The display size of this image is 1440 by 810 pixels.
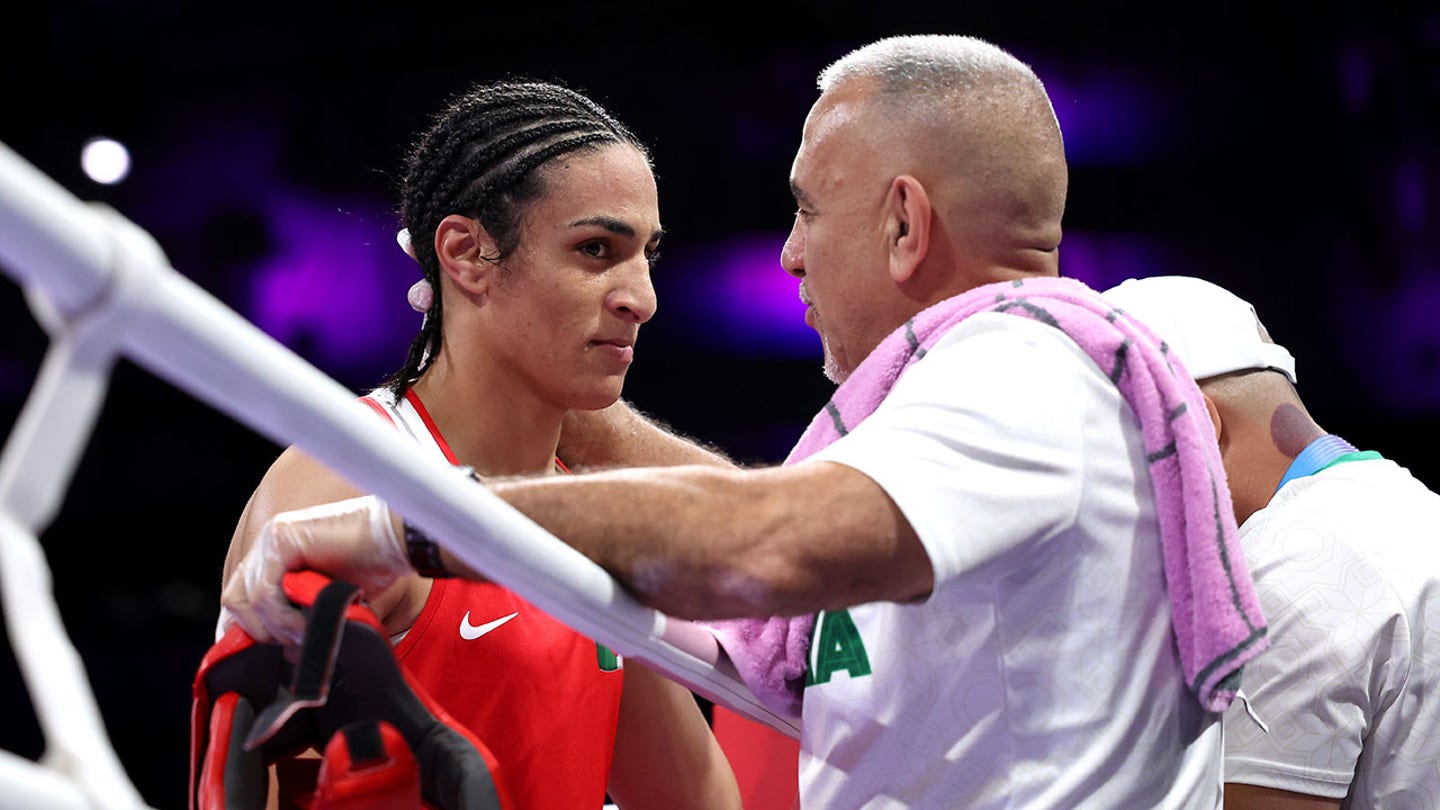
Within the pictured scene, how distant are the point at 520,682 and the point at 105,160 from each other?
2.84 m

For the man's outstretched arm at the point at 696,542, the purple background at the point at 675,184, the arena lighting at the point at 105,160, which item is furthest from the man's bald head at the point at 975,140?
the arena lighting at the point at 105,160

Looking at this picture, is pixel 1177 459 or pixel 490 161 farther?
pixel 490 161

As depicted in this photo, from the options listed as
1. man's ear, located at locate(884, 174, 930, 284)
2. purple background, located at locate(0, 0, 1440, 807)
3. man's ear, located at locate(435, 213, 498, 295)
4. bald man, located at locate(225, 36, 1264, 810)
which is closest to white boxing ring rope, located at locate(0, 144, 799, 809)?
bald man, located at locate(225, 36, 1264, 810)

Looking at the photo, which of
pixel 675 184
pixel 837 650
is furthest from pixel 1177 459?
pixel 675 184

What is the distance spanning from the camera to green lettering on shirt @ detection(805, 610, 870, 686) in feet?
3.94

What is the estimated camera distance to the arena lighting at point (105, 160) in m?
3.78

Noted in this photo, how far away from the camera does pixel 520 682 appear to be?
5.22ft

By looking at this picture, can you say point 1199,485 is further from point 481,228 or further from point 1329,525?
point 481,228

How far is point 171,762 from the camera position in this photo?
3.95m

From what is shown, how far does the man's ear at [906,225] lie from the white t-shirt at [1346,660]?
62cm

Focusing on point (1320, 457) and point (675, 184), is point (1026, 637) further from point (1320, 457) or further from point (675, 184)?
point (675, 184)

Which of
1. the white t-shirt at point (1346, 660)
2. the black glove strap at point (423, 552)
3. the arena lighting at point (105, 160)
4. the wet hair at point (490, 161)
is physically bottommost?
the white t-shirt at point (1346, 660)

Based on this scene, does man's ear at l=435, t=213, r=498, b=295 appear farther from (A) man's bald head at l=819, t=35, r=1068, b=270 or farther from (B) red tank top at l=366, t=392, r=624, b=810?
(A) man's bald head at l=819, t=35, r=1068, b=270

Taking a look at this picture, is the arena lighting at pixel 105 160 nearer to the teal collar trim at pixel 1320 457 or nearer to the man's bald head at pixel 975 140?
the man's bald head at pixel 975 140
